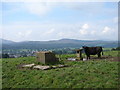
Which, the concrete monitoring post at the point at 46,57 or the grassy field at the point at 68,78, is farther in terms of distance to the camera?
the concrete monitoring post at the point at 46,57

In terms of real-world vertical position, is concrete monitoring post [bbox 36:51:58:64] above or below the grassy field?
above

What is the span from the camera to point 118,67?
21.4 meters

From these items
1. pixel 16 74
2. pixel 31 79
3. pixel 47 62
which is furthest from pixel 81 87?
pixel 47 62

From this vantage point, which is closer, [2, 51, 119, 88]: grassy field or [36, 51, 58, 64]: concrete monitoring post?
[2, 51, 119, 88]: grassy field

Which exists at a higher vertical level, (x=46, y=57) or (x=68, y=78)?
(x=46, y=57)

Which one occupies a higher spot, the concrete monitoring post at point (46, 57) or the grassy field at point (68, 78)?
the concrete monitoring post at point (46, 57)

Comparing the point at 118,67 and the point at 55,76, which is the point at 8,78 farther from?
the point at 118,67

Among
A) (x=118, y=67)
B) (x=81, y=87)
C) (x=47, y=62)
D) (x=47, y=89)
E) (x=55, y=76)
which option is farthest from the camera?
(x=47, y=62)

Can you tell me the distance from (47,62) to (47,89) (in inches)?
407

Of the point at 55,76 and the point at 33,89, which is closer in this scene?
the point at 33,89

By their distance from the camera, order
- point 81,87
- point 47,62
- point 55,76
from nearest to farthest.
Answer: point 81,87
point 55,76
point 47,62

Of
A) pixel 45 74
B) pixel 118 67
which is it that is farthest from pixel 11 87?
pixel 118 67

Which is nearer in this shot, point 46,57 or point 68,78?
point 68,78

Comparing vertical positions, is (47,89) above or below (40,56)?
below
